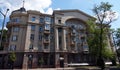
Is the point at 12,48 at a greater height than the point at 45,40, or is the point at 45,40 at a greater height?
the point at 45,40

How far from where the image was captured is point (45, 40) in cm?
4300

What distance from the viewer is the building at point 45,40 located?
133 feet

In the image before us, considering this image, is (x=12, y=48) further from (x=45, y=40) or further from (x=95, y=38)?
(x=95, y=38)

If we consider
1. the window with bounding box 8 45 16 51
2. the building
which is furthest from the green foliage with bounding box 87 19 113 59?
the window with bounding box 8 45 16 51

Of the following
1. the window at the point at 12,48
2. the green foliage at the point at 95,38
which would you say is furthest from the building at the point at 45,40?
the green foliage at the point at 95,38

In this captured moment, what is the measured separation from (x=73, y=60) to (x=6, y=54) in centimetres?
2148

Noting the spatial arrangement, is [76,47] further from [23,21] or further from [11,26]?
[11,26]

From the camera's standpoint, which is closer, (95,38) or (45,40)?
(95,38)

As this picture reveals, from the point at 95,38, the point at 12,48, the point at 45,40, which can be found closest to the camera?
the point at 95,38

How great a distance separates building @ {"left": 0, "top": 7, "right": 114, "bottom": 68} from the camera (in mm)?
40625

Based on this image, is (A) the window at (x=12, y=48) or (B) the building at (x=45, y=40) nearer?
(B) the building at (x=45, y=40)

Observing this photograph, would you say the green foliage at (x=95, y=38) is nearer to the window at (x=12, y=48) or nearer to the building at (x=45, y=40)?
the building at (x=45, y=40)

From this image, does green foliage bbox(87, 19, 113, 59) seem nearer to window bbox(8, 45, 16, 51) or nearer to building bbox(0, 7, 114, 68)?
building bbox(0, 7, 114, 68)

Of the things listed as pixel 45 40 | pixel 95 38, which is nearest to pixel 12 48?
pixel 45 40
